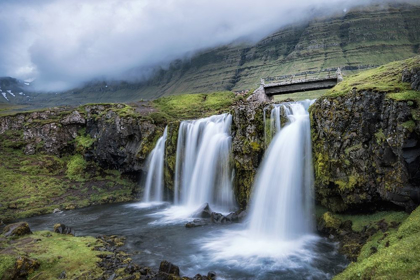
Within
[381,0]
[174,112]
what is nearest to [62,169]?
[174,112]

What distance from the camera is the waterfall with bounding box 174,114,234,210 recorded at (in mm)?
29906

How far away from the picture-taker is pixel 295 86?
147 feet

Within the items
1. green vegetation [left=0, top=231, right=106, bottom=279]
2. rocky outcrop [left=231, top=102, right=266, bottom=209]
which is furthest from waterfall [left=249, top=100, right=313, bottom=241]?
green vegetation [left=0, top=231, right=106, bottom=279]

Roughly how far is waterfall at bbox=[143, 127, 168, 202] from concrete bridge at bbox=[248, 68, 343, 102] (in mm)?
19954

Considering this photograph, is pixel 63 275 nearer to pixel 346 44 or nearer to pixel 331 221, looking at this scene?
pixel 331 221

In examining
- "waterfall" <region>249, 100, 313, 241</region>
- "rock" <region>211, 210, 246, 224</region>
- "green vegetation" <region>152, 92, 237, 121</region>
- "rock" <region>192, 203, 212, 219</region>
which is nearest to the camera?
"waterfall" <region>249, 100, 313, 241</region>

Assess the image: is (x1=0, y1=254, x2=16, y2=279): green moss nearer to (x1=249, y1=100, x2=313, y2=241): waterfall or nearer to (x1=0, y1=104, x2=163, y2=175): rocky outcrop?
(x1=249, y1=100, x2=313, y2=241): waterfall

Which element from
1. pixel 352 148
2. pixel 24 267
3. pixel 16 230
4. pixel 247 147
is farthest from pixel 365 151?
pixel 16 230

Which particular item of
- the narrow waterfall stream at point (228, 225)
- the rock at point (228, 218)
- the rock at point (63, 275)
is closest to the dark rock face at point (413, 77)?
the narrow waterfall stream at point (228, 225)

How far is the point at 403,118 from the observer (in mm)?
16406

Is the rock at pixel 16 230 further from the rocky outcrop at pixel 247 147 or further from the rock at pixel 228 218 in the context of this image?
the rocky outcrop at pixel 247 147

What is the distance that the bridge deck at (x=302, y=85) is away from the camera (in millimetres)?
42203

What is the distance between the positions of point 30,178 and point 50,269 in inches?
1421

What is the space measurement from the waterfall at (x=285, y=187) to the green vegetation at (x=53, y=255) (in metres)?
12.7
